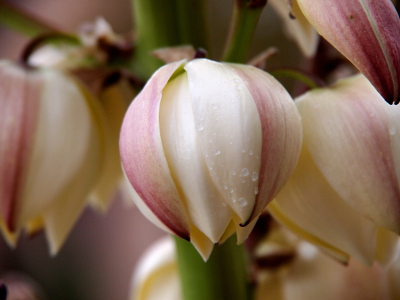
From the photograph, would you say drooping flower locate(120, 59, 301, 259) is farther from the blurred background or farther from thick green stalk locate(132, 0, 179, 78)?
the blurred background

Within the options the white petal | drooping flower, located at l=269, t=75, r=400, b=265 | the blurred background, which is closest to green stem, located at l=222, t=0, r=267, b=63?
drooping flower, located at l=269, t=75, r=400, b=265

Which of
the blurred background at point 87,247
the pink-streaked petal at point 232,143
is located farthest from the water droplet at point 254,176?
the blurred background at point 87,247

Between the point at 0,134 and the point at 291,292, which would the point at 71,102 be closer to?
the point at 0,134

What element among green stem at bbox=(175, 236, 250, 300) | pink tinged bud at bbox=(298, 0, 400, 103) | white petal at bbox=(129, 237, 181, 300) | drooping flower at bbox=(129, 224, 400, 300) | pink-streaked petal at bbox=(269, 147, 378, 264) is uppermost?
pink tinged bud at bbox=(298, 0, 400, 103)

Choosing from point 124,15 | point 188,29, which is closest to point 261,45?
point 124,15

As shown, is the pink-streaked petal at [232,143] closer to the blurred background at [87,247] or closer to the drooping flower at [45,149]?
the drooping flower at [45,149]

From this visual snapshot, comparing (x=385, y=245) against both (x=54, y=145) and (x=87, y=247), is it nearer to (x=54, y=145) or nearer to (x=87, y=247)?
(x=54, y=145)
